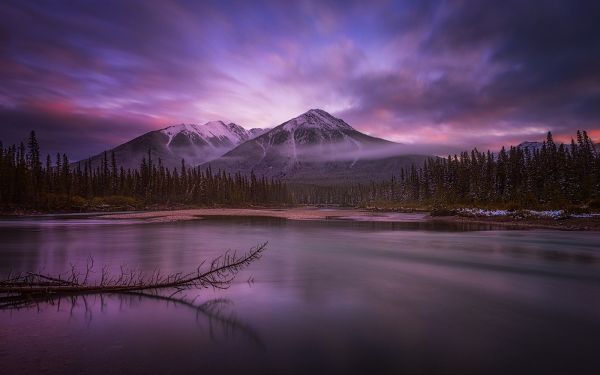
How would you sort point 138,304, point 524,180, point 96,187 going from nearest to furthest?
point 138,304
point 524,180
point 96,187

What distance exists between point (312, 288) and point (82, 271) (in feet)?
36.5

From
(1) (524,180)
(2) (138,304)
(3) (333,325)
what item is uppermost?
(1) (524,180)

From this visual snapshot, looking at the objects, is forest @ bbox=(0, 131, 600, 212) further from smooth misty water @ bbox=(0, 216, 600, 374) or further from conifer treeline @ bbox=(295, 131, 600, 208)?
smooth misty water @ bbox=(0, 216, 600, 374)

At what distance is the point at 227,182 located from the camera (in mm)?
172125

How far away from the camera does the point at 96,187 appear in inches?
5349

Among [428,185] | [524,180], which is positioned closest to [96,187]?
[428,185]

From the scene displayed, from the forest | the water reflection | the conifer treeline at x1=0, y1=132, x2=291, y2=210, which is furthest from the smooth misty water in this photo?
the conifer treeline at x1=0, y1=132, x2=291, y2=210

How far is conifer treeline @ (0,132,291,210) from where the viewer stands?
9431cm

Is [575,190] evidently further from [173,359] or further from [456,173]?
[173,359]

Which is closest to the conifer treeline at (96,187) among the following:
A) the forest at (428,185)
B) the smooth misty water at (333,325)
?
the forest at (428,185)

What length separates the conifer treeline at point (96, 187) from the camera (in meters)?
94.3

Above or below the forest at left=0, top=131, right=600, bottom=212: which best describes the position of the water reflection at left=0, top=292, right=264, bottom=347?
below

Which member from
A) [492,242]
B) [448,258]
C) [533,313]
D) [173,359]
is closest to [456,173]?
[492,242]

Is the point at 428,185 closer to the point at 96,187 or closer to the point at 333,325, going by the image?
the point at 96,187
